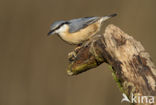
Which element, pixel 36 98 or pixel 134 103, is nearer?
pixel 134 103

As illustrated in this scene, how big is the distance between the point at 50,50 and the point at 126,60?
1995 millimetres

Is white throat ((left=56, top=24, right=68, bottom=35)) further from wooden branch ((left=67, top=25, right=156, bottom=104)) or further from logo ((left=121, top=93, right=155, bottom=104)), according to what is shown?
logo ((left=121, top=93, right=155, bottom=104))

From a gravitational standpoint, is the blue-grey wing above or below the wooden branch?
above

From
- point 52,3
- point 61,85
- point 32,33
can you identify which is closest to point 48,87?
point 61,85

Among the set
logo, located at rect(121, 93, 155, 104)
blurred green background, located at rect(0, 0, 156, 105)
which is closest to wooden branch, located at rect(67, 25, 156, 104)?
logo, located at rect(121, 93, 155, 104)

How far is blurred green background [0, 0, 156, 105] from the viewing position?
4.21 metres

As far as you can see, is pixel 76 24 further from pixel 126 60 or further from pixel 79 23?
pixel 126 60

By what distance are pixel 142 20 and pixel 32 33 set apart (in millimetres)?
1066

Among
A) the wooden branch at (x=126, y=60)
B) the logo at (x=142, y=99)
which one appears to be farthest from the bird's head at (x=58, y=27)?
the logo at (x=142, y=99)

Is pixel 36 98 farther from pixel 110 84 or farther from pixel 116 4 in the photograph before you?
pixel 116 4

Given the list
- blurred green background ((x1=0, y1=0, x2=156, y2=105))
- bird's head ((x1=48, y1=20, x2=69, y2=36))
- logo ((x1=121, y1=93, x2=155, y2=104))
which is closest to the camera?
logo ((x1=121, y1=93, x2=155, y2=104))

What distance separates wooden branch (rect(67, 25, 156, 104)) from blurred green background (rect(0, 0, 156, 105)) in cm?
151

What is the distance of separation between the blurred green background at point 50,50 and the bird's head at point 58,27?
94 cm

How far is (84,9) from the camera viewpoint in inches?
169
